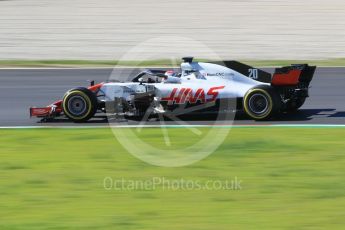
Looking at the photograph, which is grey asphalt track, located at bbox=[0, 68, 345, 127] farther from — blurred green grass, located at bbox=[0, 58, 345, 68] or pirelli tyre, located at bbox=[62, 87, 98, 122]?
blurred green grass, located at bbox=[0, 58, 345, 68]

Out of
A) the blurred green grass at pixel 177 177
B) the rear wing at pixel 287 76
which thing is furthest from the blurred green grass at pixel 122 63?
the blurred green grass at pixel 177 177

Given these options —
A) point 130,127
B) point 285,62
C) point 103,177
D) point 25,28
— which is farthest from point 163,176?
point 25,28

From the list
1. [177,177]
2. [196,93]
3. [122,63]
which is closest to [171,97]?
[196,93]

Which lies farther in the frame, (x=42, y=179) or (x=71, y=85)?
(x=71, y=85)

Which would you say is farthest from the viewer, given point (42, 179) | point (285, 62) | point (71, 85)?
point (285, 62)

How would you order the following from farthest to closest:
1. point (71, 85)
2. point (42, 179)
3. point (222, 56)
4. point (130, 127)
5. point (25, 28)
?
point (25, 28) < point (222, 56) < point (71, 85) < point (130, 127) < point (42, 179)

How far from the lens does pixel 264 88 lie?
12.1m

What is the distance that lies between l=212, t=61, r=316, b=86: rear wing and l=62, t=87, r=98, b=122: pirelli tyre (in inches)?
81.0

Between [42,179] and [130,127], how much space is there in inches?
139

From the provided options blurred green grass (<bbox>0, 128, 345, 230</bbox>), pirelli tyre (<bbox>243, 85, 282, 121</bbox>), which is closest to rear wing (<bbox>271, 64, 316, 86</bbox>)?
pirelli tyre (<bbox>243, 85, 282, 121</bbox>)

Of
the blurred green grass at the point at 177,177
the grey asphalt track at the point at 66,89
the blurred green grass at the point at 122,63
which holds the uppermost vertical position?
the blurred green grass at the point at 122,63

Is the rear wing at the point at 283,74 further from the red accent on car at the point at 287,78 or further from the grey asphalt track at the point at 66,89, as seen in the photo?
the grey asphalt track at the point at 66,89

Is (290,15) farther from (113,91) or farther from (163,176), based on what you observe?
(163,176)

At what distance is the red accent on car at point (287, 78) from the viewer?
40.2 ft
